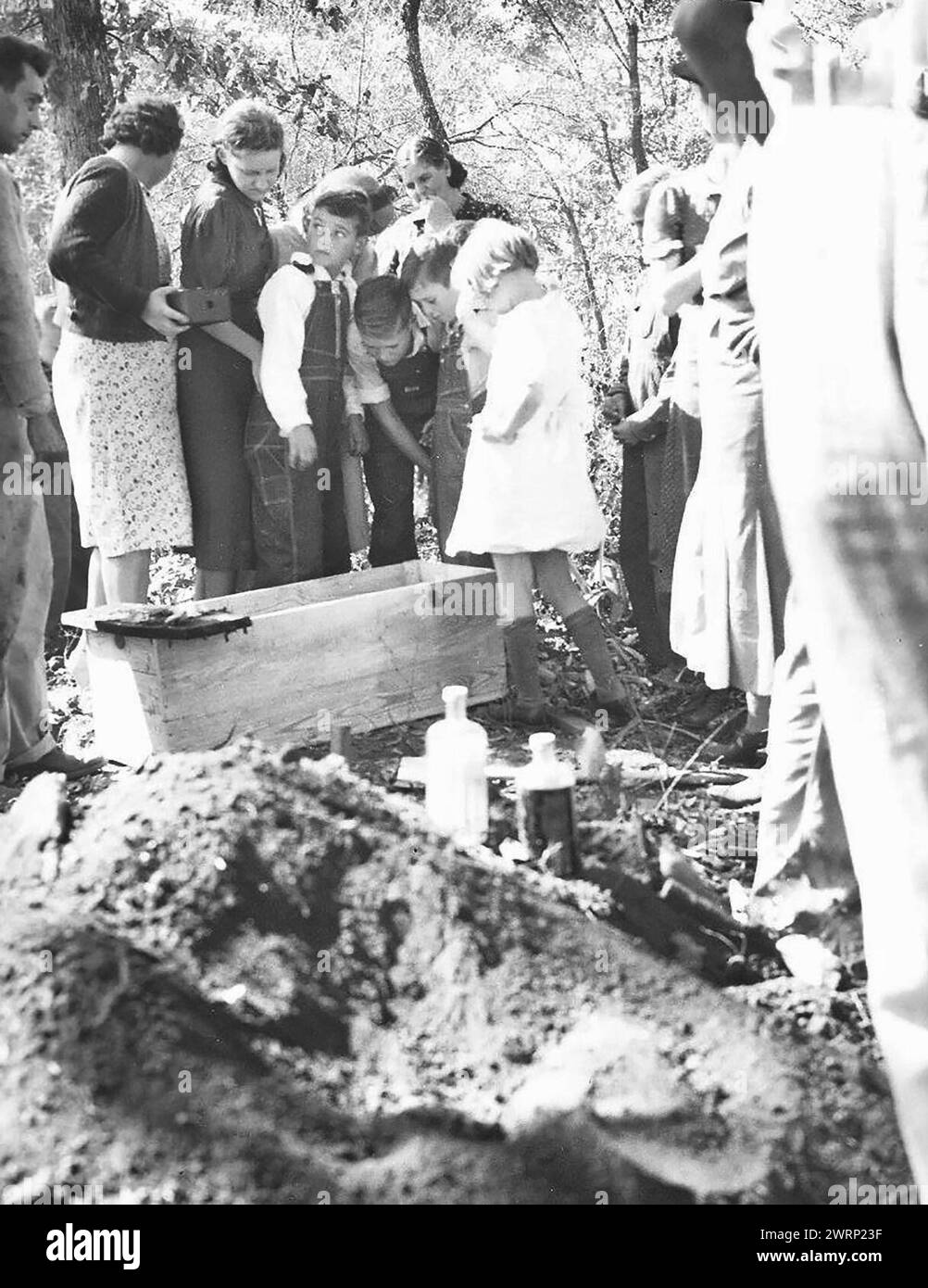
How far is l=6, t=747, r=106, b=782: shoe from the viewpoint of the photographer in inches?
200

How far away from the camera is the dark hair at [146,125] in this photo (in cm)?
569

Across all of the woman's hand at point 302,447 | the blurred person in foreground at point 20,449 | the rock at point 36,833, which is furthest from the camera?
the woman's hand at point 302,447

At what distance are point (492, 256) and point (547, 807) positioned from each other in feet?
8.52

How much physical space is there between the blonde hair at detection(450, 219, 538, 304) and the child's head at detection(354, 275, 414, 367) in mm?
686

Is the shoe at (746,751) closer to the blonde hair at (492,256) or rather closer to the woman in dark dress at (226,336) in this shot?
the blonde hair at (492,256)

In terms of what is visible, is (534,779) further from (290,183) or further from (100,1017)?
(290,183)

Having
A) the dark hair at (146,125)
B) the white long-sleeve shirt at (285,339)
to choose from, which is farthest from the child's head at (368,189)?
the dark hair at (146,125)

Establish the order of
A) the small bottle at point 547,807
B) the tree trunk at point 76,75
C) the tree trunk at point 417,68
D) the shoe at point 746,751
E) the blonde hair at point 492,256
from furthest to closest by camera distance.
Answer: the tree trunk at point 417,68, the tree trunk at point 76,75, the blonde hair at point 492,256, the shoe at point 746,751, the small bottle at point 547,807

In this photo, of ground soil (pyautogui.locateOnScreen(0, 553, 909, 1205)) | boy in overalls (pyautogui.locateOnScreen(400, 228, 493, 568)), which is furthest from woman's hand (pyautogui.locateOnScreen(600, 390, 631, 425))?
ground soil (pyautogui.locateOnScreen(0, 553, 909, 1205))

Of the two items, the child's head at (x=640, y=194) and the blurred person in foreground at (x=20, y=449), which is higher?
the child's head at (x=640, y=194)

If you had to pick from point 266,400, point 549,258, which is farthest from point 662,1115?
point 549,258

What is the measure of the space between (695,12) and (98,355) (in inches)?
99.6

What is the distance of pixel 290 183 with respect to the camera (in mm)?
12539

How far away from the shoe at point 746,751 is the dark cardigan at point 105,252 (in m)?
2.67
